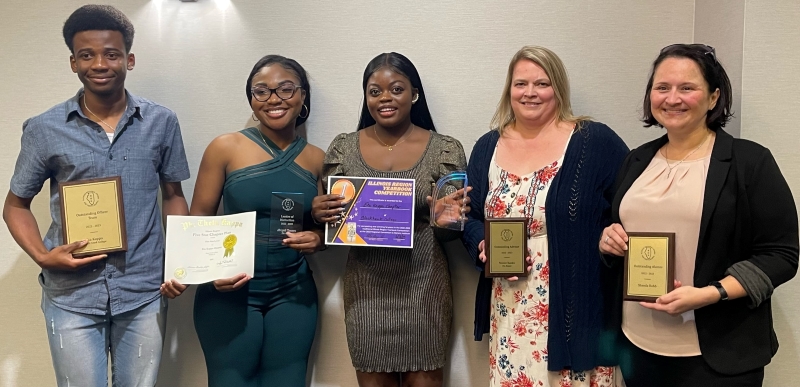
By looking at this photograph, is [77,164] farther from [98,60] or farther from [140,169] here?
[98,60]

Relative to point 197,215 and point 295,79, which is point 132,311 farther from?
point 295,79

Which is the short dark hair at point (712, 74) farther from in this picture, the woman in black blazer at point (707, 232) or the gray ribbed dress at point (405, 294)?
the gray ribbed dress at point (405, 294)

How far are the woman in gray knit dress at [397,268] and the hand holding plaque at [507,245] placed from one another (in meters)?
0.32

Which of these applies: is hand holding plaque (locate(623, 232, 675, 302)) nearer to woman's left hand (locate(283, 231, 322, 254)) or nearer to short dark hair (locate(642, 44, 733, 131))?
short dark hair (locate(642, 44, 733, 131))

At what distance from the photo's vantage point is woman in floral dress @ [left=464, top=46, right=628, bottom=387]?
2.01 meters

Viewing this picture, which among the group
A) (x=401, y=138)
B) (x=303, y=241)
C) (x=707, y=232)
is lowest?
(x=303, y=241)

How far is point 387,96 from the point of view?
90.3 inches

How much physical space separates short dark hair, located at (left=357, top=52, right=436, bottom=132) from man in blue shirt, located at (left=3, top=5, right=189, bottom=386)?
2.72 ft

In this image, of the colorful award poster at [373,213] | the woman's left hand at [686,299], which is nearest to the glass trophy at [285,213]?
the colorful award poster at [373,213]

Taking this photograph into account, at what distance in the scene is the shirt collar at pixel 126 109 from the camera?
2196 mm

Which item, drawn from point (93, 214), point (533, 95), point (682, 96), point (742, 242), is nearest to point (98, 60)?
Answer: point (93, 214)

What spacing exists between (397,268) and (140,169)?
1.04m

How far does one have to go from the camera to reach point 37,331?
278cm

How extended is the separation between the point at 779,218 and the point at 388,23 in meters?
1.70
